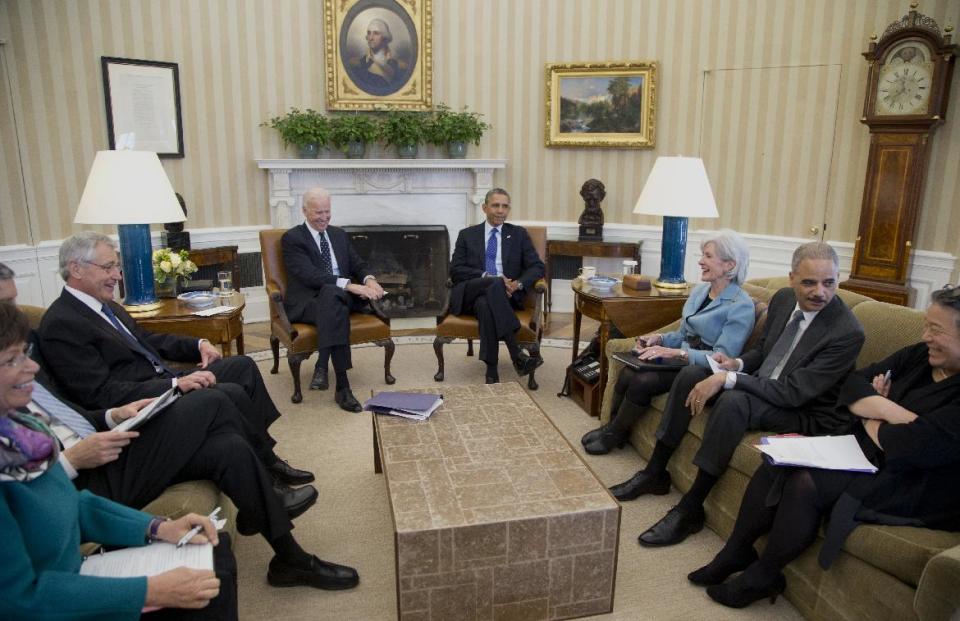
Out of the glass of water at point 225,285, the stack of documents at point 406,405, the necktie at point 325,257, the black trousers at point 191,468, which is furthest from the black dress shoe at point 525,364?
the black trousers at point 191,468

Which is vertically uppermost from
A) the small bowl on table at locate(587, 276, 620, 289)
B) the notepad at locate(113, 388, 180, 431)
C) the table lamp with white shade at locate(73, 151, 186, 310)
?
the table lamp with white shade at locate(73, 151, 186, 310)

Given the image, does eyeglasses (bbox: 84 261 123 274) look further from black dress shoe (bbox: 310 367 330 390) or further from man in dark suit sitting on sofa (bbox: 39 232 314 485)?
black dress shoe (bbox: 310 367 330 390)

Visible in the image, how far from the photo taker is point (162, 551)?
6.03 feet

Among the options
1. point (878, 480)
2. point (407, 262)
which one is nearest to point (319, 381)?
point (407, 262)

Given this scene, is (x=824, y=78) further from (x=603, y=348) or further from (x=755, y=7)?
(x=603, y=348)

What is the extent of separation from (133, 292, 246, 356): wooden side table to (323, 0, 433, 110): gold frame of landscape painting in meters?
3.08

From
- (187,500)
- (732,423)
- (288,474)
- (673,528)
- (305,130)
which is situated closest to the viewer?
(187,500)

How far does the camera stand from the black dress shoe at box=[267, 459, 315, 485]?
3.24 meters

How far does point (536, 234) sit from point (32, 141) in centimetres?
392

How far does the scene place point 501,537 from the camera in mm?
2195

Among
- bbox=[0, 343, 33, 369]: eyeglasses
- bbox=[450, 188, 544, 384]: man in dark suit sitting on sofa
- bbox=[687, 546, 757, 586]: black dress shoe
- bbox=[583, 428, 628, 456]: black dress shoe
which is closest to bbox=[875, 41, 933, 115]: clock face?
bbox=[450, 188, 544, 384]: man in dark suit sitting on sofa

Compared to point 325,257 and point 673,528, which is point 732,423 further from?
point 325,257

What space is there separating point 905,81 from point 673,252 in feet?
7.58

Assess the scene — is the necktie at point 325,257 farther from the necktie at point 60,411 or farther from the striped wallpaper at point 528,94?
the necktie at point 60,411
